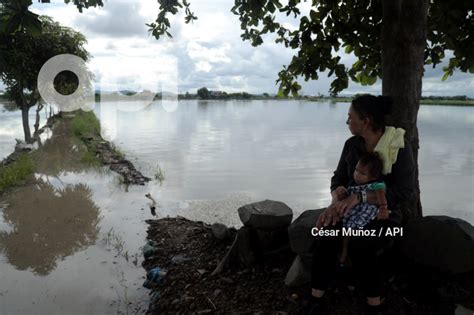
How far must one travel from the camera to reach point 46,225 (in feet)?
21.1

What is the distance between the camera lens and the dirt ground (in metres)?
2.97

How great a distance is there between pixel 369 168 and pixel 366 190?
0.55 feet

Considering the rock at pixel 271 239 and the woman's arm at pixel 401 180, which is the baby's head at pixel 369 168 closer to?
the woman's arm at pixel 401 180

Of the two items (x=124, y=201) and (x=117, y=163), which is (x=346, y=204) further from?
(x=117, y=163)

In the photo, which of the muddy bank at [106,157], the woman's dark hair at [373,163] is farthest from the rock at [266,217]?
the muddy bank at [106,157]

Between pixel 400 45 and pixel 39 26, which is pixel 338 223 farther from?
pixel 39 26

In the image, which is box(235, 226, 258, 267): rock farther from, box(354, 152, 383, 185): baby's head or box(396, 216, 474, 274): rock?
box(354, 152, 383, 185): baby's head

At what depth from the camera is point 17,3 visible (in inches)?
102

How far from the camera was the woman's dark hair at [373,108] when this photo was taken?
276cm

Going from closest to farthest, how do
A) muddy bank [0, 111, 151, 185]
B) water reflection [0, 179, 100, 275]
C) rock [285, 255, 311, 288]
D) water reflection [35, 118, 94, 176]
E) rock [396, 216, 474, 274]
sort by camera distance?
1. rock [396, 216, 474, 274]
2. rock [285, 255, 311, 288]
3. water reflection [0, 179, 100, 275]
4. muddy bank [0, 111, 151, 185]
5. water reflection [35, 118, 94, 176]

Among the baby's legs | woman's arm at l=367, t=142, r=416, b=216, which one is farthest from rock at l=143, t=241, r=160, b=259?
woman's arm at l=367, t=142, r=416, b=216

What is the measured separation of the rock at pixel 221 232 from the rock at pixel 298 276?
1302mm

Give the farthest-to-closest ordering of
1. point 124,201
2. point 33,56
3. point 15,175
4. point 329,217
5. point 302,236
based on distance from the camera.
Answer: point 33,56 < point 15,175 < point 124,201 < point 302,236 < point 329,217

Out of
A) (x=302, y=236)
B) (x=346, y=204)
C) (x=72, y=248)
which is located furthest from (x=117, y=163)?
(x=346, y=204)
